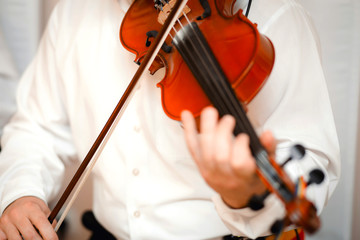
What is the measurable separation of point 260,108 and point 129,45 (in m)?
0.27

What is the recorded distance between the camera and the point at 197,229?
0.72m

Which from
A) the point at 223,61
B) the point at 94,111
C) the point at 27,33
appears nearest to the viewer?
the point at 223,61

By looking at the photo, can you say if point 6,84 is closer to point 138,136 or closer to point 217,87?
point 138,136

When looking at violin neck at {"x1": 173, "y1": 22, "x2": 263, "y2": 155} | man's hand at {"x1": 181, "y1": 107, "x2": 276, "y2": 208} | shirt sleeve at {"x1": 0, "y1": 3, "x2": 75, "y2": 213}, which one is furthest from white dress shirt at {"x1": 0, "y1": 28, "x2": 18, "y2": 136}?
man's hand at {"x1": 181, "y1": 107, "x2": 276, "y2": 208}

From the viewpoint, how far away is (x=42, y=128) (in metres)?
0.86

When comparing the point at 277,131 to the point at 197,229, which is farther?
the point at 197,229

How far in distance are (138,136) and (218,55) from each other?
0.28 meters

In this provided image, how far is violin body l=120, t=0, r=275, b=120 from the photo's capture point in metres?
0.50

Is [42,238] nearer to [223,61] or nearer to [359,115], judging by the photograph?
[223,61]

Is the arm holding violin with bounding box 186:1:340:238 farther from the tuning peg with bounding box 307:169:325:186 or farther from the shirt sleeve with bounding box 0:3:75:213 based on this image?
the shirt sleeve with bounding box 0:3:75:213

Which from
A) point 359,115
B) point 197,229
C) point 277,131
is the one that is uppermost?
point 277,131

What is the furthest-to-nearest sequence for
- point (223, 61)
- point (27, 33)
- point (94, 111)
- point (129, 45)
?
point (27, 33), point (94, 111), point (129, 45), point (223, 61)

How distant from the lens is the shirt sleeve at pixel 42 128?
0.78m

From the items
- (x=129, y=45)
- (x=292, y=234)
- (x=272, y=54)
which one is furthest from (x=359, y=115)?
(x=129, y=45)
